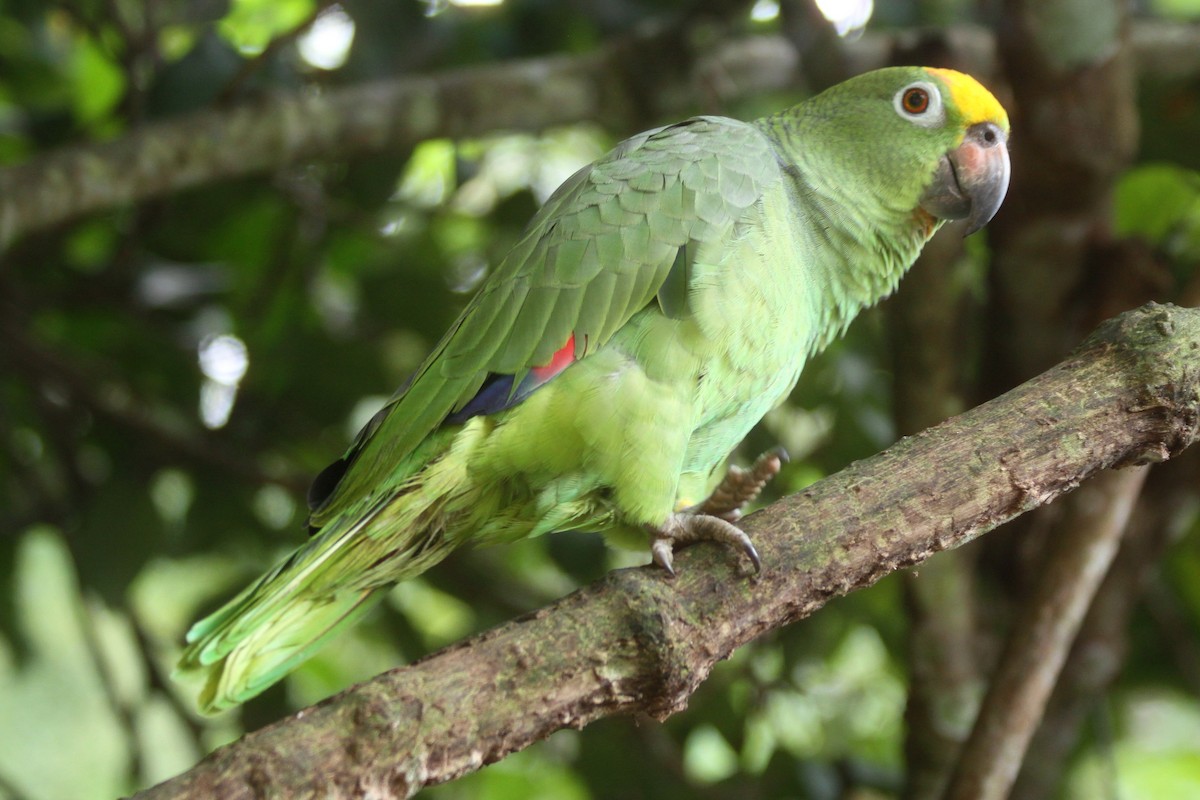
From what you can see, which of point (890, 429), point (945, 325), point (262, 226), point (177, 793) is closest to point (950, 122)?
point (945, 325)

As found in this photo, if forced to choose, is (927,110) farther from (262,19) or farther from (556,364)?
(262,19)

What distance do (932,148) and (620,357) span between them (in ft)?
2.56

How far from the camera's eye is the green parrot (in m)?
1.78

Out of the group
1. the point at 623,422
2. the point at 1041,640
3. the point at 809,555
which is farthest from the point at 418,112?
the point at 1041,640

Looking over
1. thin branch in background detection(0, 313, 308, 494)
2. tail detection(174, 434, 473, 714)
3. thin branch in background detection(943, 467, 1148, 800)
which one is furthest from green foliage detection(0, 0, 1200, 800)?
tail detection(174, 434, 473, 714)

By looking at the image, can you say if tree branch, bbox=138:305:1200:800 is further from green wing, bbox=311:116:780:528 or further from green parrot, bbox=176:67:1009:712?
green wing, bbox=311:116:780:528

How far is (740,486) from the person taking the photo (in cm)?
212

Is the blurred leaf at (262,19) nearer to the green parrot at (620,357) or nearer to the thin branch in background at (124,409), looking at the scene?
the thin branch in background at (124,409)

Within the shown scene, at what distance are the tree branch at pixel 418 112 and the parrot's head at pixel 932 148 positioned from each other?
1.49 ft

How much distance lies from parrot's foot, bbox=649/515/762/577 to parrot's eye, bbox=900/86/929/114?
929 mm

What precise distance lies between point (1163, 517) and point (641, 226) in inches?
68.6

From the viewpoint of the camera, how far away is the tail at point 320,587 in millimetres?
1725

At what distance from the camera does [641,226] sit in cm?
188

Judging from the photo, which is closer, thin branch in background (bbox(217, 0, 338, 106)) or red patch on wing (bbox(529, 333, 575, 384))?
red patch on wing (bbox(529, 333, 575, 384))
